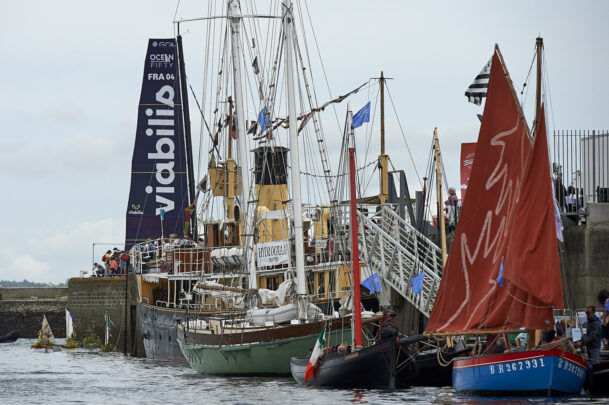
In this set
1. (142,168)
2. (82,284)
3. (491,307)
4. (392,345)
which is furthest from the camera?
(142,168)

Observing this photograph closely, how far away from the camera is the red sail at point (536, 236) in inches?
1163

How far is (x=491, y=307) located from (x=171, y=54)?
46.3m

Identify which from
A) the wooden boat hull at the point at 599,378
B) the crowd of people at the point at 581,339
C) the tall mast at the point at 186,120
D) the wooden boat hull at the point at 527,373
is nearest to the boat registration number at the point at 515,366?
the wooden boat hull at the point at 527,373

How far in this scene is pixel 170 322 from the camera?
53.4 m

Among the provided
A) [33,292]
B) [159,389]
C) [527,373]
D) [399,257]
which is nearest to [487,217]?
[527,373]

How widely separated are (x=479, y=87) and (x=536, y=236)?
7936mm

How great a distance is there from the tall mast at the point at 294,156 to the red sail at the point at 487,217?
341 inches

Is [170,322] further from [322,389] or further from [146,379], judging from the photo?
[322,389]

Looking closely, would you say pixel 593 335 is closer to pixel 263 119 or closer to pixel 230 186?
pixel 263 119

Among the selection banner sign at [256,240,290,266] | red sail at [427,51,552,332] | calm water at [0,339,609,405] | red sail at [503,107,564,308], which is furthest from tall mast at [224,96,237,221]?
red sail at [503,107,564,308]

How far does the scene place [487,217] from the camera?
31641mm

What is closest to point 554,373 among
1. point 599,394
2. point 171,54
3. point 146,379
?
point 599,394

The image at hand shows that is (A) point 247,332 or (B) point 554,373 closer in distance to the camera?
(B) point 554,373

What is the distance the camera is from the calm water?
105 ft
